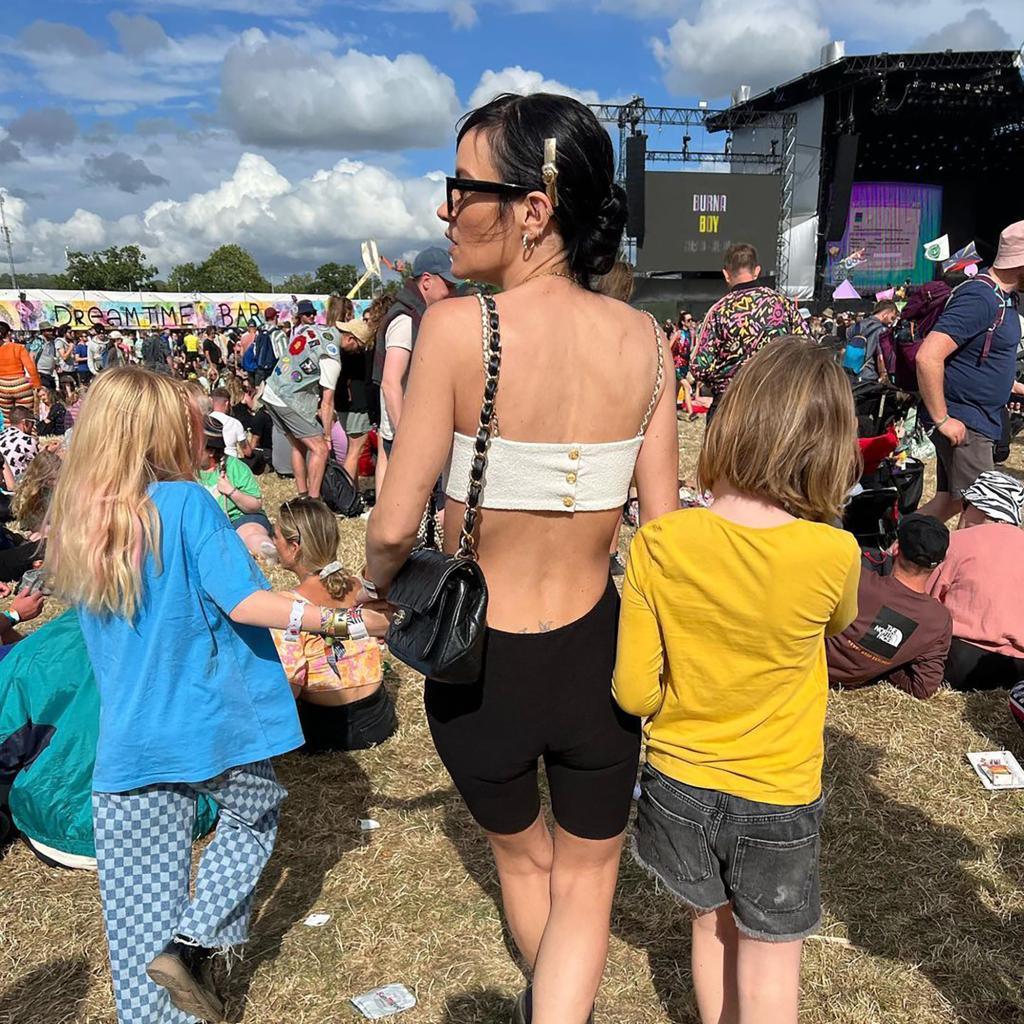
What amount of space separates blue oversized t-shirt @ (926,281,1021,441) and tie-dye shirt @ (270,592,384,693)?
3.29 meters

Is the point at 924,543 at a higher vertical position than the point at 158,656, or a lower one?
lower

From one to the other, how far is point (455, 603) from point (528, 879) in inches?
27.4

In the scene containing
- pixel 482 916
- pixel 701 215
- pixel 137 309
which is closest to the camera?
pixel 482 916

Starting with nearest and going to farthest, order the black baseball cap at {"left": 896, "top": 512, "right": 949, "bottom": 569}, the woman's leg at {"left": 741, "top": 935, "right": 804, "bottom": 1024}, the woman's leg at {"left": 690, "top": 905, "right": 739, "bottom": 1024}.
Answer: the woman's leg at {"left": 741, "top": 935, "right": 804, "bottom": 1024} < the woman's leg at {"left": 690, "top": 905, "right": 739, "bottom": 1024} < the black baseball cap at {"left": 896, "top": 512, "right": 949, "bottom": 569}

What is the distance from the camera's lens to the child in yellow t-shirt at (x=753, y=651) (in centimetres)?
151

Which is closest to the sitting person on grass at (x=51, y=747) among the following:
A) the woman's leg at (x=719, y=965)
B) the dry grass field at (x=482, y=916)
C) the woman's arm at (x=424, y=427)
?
the dry grass field at (x=482, y=916)

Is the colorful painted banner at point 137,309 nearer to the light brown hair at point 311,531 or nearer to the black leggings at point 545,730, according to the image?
the light brown hair at point 311,531

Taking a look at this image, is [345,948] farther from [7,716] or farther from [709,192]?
[709,192]

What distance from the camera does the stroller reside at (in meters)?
4.98

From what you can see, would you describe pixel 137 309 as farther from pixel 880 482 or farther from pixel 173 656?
pixel 173 656

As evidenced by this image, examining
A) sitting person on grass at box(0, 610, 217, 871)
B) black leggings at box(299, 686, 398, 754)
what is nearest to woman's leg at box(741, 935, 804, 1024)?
sitting person on grass at box(0, 610, 217, 871)

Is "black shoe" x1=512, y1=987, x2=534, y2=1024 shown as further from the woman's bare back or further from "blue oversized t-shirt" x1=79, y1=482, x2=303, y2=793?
the woman's bare back

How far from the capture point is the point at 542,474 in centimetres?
142

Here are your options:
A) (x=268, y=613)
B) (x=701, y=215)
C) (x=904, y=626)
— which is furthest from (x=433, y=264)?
(x=701, y=215)
